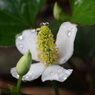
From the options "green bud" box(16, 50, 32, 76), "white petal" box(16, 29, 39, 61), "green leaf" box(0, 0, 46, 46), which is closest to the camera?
"green bud" box(16, 50, 32, 76)

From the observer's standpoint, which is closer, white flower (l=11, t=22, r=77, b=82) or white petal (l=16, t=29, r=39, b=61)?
white flower (l=11, t=22, r=77, b=82)

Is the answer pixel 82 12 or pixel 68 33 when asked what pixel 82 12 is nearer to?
pixel 82 12

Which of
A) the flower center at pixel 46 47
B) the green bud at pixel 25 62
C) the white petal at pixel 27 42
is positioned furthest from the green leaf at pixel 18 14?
the green bud at pixel 25 62

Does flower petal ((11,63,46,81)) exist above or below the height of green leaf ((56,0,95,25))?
below

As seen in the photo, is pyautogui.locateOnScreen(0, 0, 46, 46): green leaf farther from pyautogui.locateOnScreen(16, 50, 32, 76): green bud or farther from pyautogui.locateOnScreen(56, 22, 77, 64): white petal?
pyautogui.locateOnScreen(16, 50, 32, 76): green bud

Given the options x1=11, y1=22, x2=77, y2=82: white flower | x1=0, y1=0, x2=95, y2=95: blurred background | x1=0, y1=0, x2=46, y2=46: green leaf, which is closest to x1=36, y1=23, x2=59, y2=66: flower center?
x1=11, y1=22, x2=77, y2=82: white flower

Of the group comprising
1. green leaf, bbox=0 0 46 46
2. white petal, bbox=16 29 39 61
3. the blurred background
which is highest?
green leaf, bbox=0 0 46 46

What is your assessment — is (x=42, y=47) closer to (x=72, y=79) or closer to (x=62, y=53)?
(x=62, y=53)
